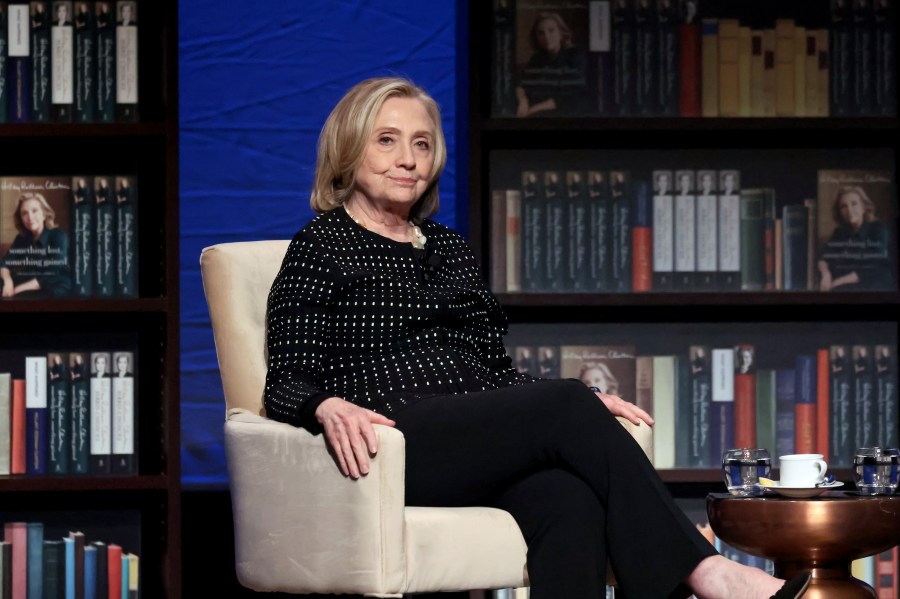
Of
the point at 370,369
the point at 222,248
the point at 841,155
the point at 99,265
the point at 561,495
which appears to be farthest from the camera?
the point at 841,155

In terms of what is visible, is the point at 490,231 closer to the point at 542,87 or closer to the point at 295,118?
the point at 542,87

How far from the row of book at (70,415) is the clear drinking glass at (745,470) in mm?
1349

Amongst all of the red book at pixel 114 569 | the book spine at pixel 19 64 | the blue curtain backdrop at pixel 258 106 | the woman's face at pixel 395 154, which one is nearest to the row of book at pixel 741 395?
the blue curtain backdrop at pixel 258 106

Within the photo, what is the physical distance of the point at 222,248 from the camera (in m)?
2.59

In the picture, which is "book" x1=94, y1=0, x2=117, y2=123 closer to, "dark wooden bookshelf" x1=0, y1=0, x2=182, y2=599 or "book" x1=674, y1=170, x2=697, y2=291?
"dark wooden bookshelf" x1=0, y1=0, x2=182, y2=599

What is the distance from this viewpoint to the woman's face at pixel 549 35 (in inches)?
124

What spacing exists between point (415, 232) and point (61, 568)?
1.12m

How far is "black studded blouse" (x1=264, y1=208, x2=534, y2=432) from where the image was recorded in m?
2.34

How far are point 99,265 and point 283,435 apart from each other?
105 centimetres

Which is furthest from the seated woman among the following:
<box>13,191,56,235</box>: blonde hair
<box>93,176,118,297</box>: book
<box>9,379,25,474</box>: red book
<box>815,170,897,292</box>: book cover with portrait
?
<box>815,170,897,292</box>: book cover with portrait

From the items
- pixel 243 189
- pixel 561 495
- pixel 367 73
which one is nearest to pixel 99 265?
pixel 243 189

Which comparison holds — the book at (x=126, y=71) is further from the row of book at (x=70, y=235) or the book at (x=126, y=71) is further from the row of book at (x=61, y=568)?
the row of book at (x=61, y=568)

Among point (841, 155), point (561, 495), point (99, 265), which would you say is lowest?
point (561, 495)

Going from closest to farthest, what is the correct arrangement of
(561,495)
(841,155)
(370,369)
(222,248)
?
(561,495) < (370,369) < (222,248) < (841,155)
